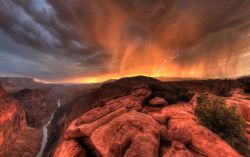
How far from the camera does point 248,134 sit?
18516 millimetres

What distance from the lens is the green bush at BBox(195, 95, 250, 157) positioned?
15.1m

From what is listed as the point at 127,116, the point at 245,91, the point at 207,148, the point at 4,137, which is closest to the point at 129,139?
the point at 127,116

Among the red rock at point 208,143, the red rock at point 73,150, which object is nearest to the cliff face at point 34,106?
the red rock at point 73,150

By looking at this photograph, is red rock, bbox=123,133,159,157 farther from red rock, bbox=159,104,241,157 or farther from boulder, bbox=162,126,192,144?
red rock, bbox=159,104,241,157

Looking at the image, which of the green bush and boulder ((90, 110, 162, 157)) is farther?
the green bush

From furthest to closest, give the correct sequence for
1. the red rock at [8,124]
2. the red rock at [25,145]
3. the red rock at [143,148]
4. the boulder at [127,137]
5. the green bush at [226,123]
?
the red rock at [25,145]
the red rock at [8,124]
the green bush at [226,123]
the boulder at [127,137]
the red rock at [143,148]

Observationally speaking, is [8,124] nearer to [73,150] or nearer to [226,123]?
[73,150]

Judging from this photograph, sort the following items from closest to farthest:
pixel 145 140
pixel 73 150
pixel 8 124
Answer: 1. pixel 145 140
2. pixel 73 150
3. pixel 8 124

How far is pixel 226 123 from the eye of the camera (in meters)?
17.4

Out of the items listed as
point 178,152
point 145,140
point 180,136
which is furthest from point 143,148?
point 180,136

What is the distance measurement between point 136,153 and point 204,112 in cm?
1229

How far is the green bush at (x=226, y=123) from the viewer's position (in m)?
15.1

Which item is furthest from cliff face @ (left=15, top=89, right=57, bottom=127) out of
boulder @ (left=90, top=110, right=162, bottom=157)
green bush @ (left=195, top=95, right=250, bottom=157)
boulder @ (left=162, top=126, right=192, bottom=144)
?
green bush @ (left=195, top=95, right=250, bottom=157)

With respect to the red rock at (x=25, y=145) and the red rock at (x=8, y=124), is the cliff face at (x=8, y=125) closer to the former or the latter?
the red rock at (x=8, y=124)
